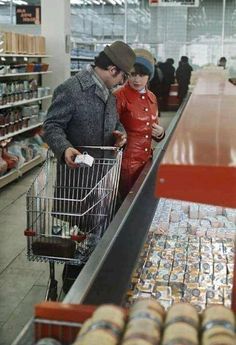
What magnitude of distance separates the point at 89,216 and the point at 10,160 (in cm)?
491

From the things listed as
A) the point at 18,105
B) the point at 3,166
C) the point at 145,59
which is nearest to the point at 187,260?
the point at 145,59

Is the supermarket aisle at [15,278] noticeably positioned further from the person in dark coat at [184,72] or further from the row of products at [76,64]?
the person in dark coat at [184,72]

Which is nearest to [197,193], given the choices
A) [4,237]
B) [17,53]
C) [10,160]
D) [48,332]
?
[48,332]

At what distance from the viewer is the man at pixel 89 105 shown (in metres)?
3.20

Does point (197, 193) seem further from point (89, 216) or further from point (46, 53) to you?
point (46, 53)

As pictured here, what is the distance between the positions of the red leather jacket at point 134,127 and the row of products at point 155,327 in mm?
2766

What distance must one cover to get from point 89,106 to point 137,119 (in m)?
0.75

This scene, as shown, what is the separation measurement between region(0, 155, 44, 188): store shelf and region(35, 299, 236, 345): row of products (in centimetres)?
645

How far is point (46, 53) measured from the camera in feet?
33.5

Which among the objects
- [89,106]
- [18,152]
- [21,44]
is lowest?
[18,152]

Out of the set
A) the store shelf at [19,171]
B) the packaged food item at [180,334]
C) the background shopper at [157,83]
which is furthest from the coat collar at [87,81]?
the background shopper at [157,83]

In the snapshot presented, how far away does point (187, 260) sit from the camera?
2.49m

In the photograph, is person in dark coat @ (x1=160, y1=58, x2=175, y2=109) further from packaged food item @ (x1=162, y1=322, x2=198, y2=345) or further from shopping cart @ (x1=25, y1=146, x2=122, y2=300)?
packaged food item @ (x1=162, y1=322, x2=198, y2=345)

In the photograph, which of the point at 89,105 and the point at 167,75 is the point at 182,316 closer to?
the point at 89,105
